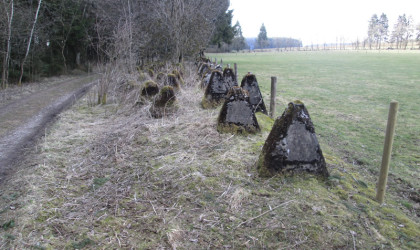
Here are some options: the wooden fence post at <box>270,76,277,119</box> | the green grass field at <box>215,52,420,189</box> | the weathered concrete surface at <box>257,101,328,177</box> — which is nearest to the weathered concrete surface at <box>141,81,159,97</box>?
the wooden fence post at <box>270,76,277,119</box>

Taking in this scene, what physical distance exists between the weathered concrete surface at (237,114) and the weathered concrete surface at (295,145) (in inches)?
68.7

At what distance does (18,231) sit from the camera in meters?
3.38

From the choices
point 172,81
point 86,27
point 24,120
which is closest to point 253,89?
point 172,81

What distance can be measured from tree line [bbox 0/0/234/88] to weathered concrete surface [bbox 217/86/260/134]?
6418 millimetres

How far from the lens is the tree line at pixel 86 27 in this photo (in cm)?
1548

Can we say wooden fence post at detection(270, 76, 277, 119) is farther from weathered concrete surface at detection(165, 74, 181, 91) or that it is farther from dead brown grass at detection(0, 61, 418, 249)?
weathered concrete surface at detection(165, 74, 181, 91)

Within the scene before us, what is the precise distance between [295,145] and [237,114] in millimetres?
1956

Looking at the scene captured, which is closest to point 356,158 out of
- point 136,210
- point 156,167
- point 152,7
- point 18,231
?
point 156,167

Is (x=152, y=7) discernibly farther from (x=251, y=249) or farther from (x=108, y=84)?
(x=251, y=249)

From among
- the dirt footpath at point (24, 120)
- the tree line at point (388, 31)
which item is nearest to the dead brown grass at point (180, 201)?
the dirt footpath at point (24, 120)

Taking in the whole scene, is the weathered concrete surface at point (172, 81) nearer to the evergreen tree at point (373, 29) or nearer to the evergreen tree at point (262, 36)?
the evergreen tree at point (373, 29)

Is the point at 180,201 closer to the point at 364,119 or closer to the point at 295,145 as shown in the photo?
the point at 295,145

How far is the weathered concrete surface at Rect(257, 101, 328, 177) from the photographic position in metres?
4.29

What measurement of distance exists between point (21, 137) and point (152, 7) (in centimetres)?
1377
